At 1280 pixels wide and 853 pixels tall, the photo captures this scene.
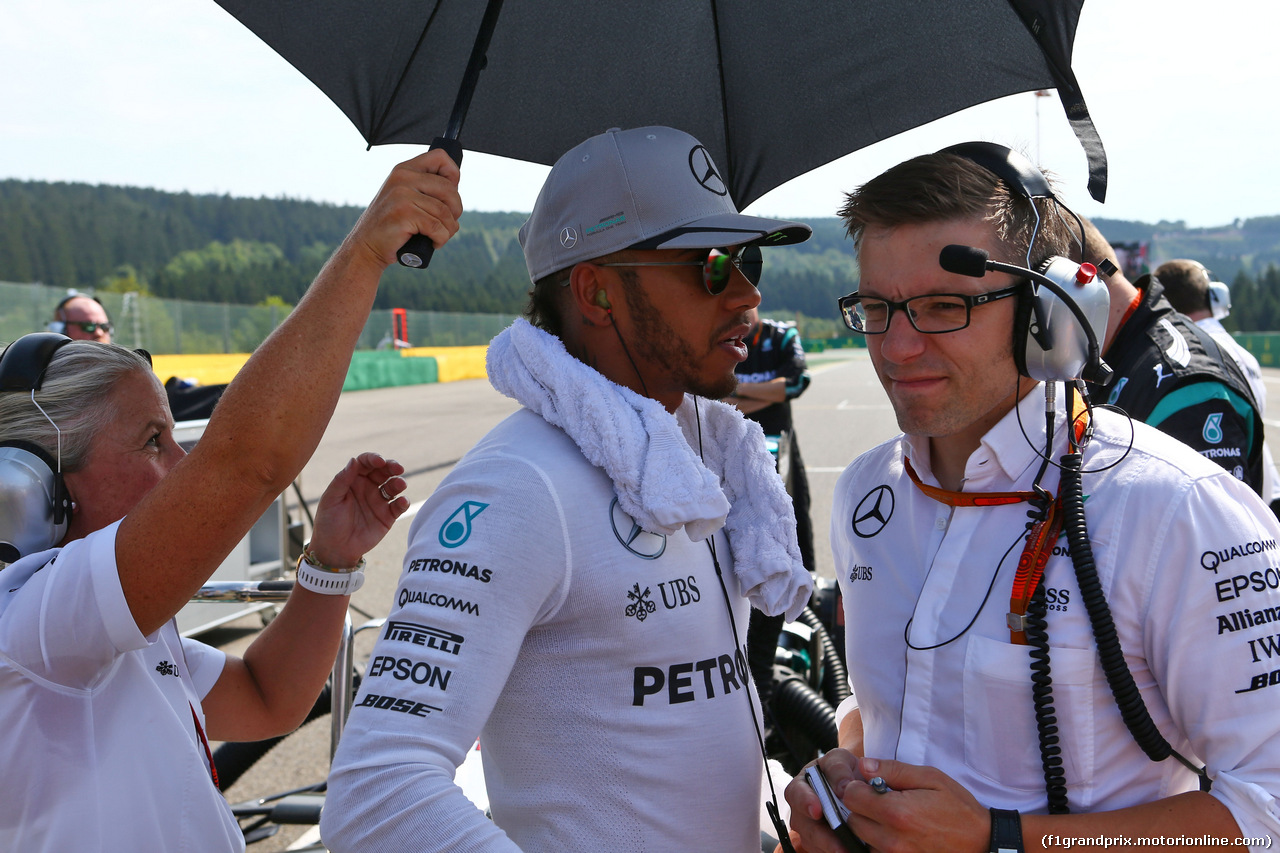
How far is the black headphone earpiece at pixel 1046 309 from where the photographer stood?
175cm

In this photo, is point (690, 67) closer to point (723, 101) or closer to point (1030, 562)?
point (723, 101)

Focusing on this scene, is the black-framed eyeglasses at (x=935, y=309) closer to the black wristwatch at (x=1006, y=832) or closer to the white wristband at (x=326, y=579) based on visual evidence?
the black wristwatch at (x=1006, y=832)

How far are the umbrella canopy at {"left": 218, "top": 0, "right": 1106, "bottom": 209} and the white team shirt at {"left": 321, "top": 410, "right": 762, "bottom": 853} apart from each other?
0.87 meters

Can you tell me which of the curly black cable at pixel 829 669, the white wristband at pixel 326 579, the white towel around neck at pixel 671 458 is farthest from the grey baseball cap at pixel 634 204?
the curly black cable at pixel 829 669

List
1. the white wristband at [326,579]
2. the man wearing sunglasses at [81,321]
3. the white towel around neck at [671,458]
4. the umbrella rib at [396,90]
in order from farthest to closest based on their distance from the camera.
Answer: the man wearing sunglasses at [81,321] → the white wristband at [326,579] → the umbrella rib at [396,90] → the white towel around neck at [671,458]

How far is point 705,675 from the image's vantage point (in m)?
1.69

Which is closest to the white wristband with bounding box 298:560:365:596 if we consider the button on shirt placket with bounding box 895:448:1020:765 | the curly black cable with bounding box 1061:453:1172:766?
the button on shirt placket with bounding box 895:448:1020:765

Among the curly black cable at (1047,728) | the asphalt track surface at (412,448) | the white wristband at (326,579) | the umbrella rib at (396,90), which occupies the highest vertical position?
the umbrella rib at (396,90)

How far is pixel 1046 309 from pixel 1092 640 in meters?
0.62

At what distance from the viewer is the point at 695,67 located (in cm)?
234

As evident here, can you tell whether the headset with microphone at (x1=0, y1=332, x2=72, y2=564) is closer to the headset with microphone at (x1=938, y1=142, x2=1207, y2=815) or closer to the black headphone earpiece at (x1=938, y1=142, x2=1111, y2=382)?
the headset with microphone at (x1=938, y1=142, x2=1207, y2=815)

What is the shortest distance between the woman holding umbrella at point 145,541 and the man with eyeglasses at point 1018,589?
3.28 feet

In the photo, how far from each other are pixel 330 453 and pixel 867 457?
13610 millimetres

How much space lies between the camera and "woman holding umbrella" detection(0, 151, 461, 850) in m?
1.39
